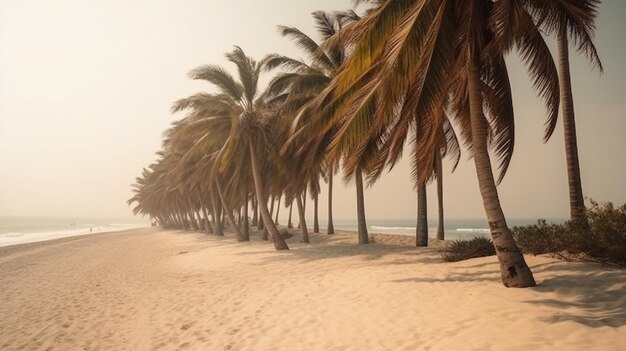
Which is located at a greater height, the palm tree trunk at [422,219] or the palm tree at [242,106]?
the palm tree at [242,106]

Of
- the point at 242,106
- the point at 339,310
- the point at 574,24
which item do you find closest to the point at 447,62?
the point at 574,24

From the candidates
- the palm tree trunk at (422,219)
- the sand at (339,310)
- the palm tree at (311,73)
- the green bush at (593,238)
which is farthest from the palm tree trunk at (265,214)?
the green bush at (593,238)

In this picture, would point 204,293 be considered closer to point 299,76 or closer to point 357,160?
point 357,160

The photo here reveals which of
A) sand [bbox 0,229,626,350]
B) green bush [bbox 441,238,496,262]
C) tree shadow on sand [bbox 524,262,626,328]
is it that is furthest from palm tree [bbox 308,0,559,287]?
green bush [bbox 441,238,496,262]

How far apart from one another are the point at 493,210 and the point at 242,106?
49.8 ft

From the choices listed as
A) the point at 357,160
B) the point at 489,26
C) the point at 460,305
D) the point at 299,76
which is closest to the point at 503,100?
the point at 489,26

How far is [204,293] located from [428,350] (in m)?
6.32

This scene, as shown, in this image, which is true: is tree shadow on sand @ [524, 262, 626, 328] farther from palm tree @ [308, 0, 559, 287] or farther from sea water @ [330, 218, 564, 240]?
sea water @ [330, 218, 564, 240]

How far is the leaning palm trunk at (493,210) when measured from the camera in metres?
6.32

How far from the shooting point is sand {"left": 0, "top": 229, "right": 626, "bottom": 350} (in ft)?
15.4

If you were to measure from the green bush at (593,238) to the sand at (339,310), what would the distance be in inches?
15.5

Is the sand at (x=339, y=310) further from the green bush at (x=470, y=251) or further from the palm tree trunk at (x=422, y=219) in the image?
the palm tree trunk at (x=422, y=219)

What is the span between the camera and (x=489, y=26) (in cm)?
671

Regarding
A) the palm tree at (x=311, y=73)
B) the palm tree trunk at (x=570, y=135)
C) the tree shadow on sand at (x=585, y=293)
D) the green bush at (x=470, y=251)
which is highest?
the palm tree at (x=311, y=73)
